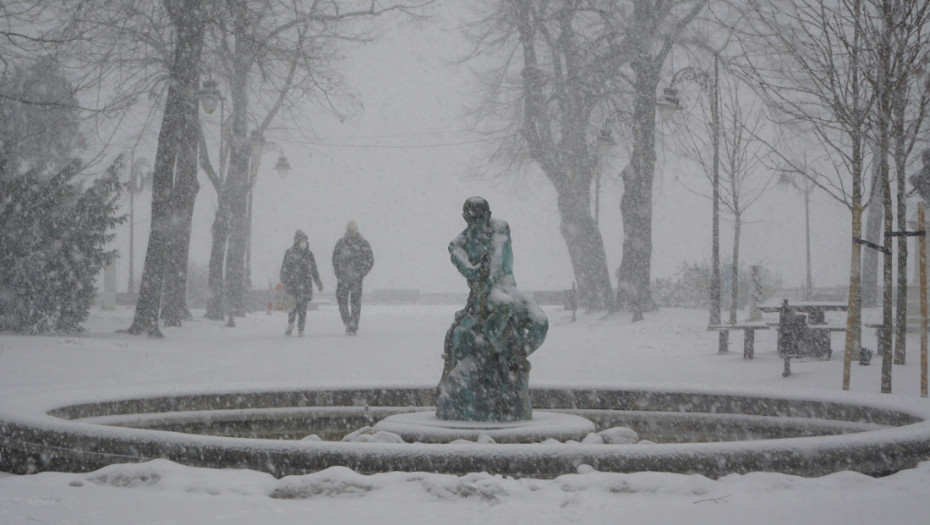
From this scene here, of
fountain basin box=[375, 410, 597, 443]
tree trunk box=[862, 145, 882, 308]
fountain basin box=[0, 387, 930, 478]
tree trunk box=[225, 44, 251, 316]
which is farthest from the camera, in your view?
tree trunk box=[862, 145, 882, 308]

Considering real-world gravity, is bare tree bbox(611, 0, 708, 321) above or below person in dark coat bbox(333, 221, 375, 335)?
above

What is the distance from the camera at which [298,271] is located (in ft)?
61.5

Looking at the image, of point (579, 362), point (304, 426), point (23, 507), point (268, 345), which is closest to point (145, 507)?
point (23, 507)

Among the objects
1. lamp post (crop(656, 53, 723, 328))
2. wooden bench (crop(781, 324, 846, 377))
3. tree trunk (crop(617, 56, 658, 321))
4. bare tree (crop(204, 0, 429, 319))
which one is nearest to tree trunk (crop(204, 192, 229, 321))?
bare tree (crop(204, 0, 429, 319))

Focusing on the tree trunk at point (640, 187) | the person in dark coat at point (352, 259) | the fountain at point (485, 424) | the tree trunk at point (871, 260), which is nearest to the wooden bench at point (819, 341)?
the fountain at point (485, 424)

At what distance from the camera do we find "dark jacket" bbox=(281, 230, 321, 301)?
18703mm

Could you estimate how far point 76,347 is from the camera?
15.2 metres

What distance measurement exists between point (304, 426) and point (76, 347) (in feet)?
30.1

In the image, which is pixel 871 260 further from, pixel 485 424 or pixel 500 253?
pixel 485 424

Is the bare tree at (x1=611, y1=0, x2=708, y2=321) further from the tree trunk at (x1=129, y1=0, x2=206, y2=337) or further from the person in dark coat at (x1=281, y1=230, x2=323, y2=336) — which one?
the tree trunk at (x1=129, y1=0, x2=206, y2=337)

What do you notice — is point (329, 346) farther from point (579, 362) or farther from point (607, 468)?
point (607, 468)

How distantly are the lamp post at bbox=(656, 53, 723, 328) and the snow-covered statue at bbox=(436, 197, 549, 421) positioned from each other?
14767 mm

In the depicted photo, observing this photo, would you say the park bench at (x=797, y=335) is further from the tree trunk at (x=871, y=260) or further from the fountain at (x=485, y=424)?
the tree trunk at (x=871, y=260)

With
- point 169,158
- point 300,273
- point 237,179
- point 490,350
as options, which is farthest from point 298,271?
point 490,350
